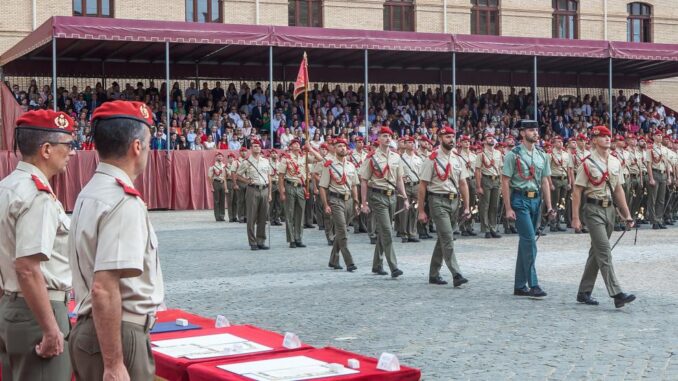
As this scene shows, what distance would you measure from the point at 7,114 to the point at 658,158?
Answer: 1869 centimetres

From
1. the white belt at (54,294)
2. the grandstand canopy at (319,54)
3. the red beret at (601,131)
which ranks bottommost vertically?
the white belt at (54,294)

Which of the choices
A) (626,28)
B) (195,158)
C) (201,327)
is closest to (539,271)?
(201,327)

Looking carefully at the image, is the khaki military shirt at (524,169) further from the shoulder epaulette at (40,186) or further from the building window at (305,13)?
the building window at (305,13)

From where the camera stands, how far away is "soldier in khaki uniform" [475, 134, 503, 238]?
20917 mm

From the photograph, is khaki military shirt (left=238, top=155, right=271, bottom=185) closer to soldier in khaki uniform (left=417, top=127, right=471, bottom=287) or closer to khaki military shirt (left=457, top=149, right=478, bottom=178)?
khaki military shirt (left=457, top=149, right=478, bottom=178)

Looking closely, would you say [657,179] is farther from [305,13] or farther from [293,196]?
[305,13]

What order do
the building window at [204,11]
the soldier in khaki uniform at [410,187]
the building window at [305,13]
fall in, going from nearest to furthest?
the soldier in khaki uniform at [410,187] → the building window at [204,11] → the building window at [305,13]

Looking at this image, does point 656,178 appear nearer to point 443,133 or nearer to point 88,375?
point 443,133

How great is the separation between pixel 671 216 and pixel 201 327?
20.0m

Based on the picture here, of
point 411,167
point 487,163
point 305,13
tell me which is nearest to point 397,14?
point 305,13

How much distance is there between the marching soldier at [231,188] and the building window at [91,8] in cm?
1163

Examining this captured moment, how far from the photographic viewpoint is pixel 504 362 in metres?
7.86

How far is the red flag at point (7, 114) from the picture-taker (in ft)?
98.1

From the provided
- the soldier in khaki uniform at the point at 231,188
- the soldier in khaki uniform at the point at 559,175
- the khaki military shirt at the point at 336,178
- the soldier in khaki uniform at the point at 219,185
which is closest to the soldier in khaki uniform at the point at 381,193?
the khaki military shirt at the point at 336,178
